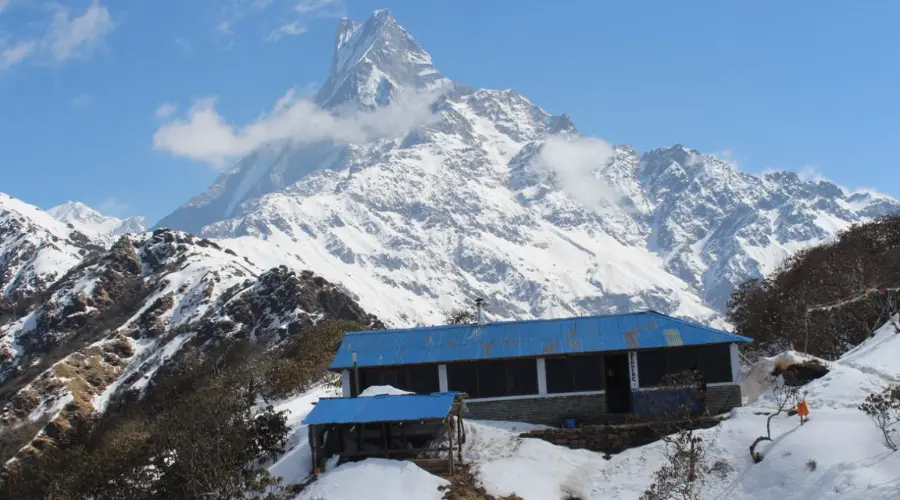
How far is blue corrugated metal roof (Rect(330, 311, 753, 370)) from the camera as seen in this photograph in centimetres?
3616

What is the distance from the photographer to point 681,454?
27641 millimetres

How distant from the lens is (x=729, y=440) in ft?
98.3

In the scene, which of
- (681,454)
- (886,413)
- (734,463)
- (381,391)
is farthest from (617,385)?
(886,413)

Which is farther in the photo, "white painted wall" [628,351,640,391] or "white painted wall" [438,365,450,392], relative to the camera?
"white painted wall" [438,365,450,392]

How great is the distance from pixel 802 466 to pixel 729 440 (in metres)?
3.97

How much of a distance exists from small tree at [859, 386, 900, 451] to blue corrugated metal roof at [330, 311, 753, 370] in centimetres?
874

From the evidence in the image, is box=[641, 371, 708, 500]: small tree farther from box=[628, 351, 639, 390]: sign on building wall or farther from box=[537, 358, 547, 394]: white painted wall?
box=[537, 358, 547, 394]: white painted wall

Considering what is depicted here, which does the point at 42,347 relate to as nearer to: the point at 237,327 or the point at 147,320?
the point at 147,320

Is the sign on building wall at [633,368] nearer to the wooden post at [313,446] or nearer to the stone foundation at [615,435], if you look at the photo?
the stone foundation at [615,435]

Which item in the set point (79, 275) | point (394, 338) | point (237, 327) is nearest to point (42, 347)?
point (79, 275)

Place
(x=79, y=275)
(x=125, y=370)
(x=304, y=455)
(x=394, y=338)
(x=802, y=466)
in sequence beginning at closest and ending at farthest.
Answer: (x=802, y=466) < (x=304, y=455) < (x=394, y=338) < (x=125, y=370) < (x=79, y=275)

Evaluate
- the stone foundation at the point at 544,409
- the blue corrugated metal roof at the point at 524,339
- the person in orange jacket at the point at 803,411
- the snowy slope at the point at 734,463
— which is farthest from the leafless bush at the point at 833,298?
the person in orange jacket at the point at 803,411

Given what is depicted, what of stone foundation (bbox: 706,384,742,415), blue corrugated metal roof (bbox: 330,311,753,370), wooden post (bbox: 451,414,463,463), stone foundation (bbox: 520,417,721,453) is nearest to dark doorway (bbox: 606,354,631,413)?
blue corrugated metal roof (bbox: 330,311,753,370)

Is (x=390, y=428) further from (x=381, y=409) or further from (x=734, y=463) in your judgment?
(x=734, y=463)
